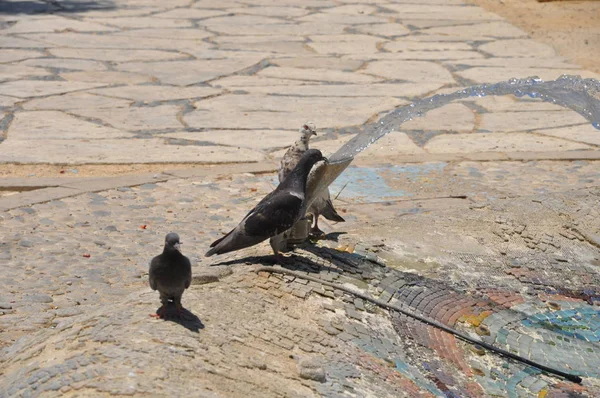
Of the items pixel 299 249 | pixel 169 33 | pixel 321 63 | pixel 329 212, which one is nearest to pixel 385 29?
pixel 321 63

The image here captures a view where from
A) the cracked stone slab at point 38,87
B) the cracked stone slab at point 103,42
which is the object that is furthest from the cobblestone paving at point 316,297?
the cracked stone slab at point 103,42

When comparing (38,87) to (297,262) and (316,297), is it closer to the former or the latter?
(297,262)

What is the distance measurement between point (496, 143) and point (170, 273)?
4.23m

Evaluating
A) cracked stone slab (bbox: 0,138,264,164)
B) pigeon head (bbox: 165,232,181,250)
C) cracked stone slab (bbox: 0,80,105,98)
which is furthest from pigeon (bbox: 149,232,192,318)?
cracked stone slab (bbox: 0,80,105,98)

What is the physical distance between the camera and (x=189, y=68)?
9.05 metres

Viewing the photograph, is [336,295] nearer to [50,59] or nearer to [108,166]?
[108,166]

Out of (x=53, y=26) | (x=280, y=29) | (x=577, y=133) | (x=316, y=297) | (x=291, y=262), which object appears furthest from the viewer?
(x=280, y=29)

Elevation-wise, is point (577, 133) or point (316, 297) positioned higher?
point (316, 297)

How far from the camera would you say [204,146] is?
667 centimetres

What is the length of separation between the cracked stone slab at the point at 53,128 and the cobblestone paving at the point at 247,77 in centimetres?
1

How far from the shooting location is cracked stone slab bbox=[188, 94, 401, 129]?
729 centimetres

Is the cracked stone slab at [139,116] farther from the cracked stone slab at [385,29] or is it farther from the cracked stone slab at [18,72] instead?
the cracked stone slab at [385,29]

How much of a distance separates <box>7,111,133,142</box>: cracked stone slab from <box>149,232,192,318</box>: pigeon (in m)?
3.71

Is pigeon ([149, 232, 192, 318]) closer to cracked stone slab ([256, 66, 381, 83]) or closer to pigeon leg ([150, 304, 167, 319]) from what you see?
pigeon leg ([150, 304, 167, 319])
